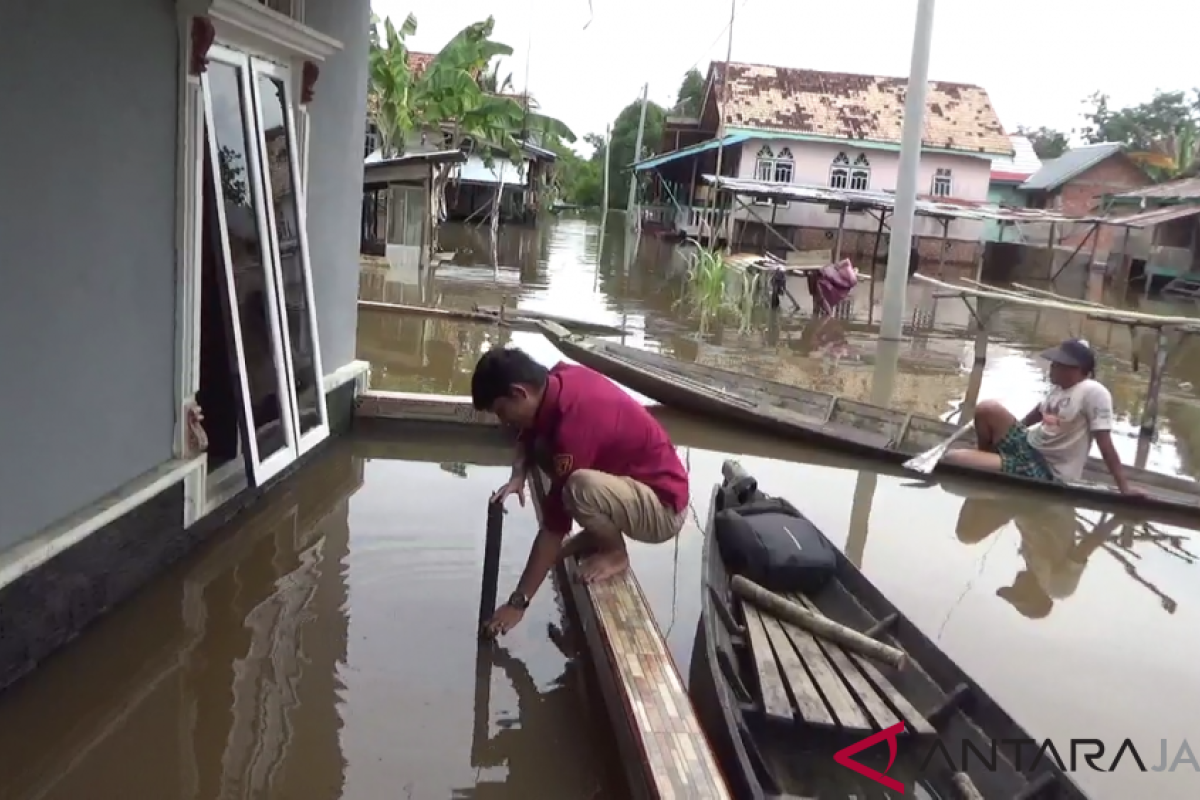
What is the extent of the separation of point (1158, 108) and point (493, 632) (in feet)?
184

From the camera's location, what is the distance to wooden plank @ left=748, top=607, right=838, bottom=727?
10.8 feet

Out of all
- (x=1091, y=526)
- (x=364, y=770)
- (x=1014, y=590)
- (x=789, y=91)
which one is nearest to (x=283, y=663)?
(x=364, y=770)

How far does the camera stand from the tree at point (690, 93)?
163 feet

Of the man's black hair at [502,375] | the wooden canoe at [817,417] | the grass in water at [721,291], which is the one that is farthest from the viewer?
the grass in water at [721,291]

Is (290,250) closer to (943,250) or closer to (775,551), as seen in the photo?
(775,551)

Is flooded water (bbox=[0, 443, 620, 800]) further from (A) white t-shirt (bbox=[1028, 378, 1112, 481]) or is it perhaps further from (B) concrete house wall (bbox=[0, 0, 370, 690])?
(A) white t-shirt (bbox=[1028, 378, 1112, 481])

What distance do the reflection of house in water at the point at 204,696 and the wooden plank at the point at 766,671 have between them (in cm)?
143

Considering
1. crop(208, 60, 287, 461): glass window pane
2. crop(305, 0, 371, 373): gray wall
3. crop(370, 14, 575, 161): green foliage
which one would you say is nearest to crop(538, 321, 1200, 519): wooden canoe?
crop(305, 0, 371, 373): gray wall

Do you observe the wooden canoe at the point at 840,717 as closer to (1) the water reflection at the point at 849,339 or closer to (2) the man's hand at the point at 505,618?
(2) the man's hand at the point at 505,618

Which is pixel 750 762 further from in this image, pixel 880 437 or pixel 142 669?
pixel 880 437

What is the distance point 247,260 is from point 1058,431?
5386 mm

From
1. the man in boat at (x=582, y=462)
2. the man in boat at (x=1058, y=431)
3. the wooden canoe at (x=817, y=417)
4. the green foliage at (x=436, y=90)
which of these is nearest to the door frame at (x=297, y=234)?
the man in boat at (x=582, y=462)

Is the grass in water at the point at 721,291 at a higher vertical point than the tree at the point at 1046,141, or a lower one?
lower

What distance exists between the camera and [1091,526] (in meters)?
6.85
